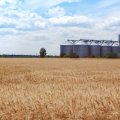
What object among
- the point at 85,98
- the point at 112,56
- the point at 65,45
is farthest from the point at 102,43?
the point at 85,98

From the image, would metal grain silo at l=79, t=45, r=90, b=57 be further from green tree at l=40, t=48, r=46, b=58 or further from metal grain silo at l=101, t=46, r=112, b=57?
green tree at l=40, t=48, r=46, b=58

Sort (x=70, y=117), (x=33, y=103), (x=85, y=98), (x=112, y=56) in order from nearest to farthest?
1. (x=70, y=117)
2. (x=33, y=103)
3. (x=85, y=98)
4. (x=112, y=56)

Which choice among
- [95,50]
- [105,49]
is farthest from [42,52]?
[105,49]

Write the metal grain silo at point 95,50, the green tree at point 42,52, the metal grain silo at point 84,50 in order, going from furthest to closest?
the metal grain silo at point 95,50 < the metal grain silo at point 84,50 < the green tree at point 42,52

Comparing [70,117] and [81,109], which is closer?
[70,117]

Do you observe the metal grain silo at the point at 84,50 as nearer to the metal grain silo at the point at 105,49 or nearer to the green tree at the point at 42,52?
the metal grain silo at the point at 105,49

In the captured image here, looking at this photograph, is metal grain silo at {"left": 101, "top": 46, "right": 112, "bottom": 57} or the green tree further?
metal grain silo at {"left": 101, "top": 46, "right": 112, "bottom": 57}

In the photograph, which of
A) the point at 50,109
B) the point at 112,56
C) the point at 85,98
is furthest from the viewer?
the point at 112,56

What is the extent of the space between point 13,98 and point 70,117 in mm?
3330

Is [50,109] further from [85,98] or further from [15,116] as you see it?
[85,98]

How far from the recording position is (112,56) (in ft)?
538

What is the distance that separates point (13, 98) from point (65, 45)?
18619 centimetres

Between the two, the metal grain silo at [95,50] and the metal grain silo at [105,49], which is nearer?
the metal grain silo at [95,50]

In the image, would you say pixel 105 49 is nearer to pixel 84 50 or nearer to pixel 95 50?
pixel 95 50
